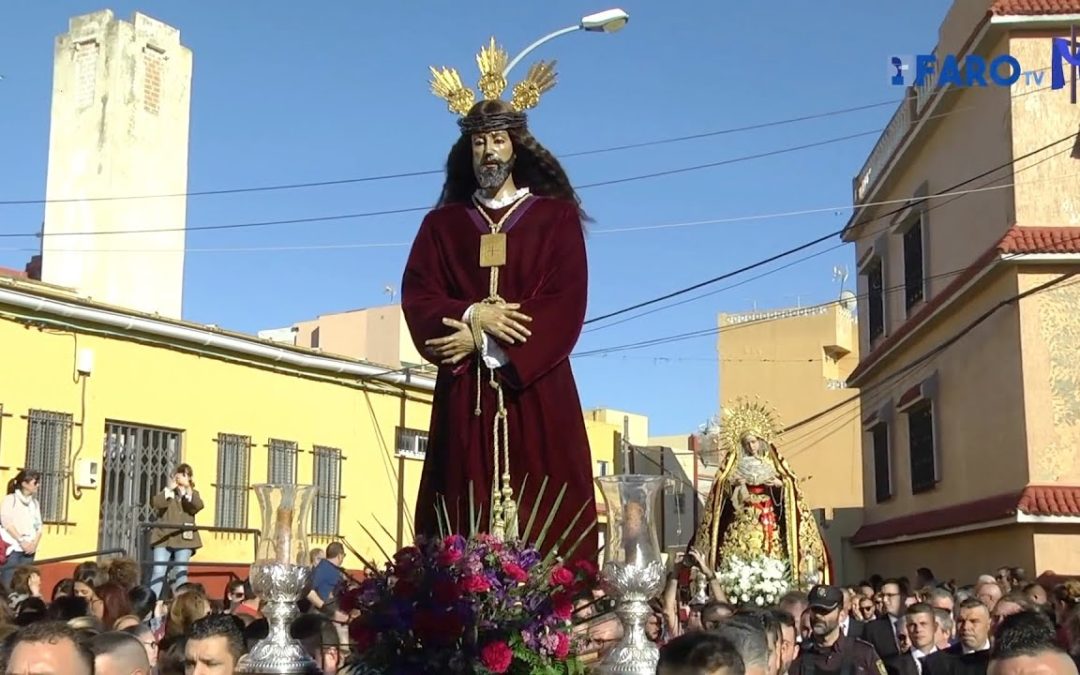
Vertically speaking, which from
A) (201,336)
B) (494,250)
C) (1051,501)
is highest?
(201,336)

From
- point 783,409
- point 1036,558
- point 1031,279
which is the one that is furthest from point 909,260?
point 783,409

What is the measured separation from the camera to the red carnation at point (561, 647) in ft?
12.0

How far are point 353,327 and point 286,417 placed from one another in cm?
1262

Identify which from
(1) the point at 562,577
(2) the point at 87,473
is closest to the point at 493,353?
(1) the point at 562,577

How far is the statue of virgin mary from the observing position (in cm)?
1165

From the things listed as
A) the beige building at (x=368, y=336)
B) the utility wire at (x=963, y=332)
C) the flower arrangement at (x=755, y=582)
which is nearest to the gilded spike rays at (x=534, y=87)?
A: the flower arrangement at (x=755, y=582)

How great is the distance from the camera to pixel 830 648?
7219 mm

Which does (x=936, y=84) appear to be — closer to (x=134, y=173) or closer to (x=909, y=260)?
(x=909, y=260)

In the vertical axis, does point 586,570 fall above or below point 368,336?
below

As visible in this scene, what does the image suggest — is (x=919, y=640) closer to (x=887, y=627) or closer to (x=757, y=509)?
A: (x=887, y=627)

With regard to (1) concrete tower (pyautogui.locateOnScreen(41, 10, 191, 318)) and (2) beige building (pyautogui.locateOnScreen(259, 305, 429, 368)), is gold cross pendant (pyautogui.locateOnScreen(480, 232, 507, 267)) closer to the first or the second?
(1) concrete tower (pyautogui.locateOnScreen(41, 10, 191, 318))

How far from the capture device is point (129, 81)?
19.8 metres

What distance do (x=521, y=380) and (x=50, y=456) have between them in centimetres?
1014

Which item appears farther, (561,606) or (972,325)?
(972,325)
